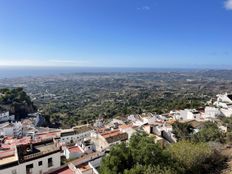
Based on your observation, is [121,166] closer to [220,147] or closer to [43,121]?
[220,147]

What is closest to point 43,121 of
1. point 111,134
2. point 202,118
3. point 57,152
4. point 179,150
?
point 111,134

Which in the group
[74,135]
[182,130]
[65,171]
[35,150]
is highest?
[35,150]

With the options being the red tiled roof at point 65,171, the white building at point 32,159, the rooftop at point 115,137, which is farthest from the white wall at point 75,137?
the red tiled roof at point 65,171

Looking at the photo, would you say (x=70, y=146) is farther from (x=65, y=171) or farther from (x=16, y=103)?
(x=16, y=103)

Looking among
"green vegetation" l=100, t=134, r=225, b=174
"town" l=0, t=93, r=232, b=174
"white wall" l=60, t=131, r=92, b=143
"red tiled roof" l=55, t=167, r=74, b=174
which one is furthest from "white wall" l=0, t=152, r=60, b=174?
"white wall" l=60, t=131, r=92, b=143

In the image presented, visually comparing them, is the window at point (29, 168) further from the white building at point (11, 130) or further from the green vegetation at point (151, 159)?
the white building at point (11, 130)

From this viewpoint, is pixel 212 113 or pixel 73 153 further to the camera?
pixel 212 113

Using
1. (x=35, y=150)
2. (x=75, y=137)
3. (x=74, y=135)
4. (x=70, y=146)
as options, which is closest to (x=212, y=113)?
(x=75, y=137)
